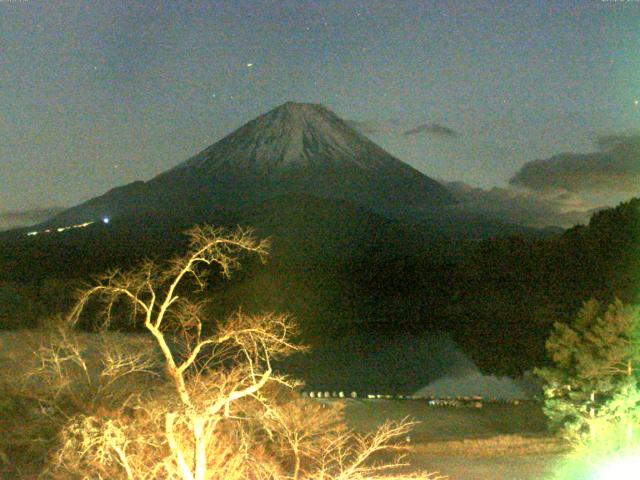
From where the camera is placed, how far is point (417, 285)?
149 ft

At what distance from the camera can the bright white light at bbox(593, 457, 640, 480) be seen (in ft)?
26.0

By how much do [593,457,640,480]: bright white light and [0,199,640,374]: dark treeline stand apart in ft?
44.6

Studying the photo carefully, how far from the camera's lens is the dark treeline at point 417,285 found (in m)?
27.8

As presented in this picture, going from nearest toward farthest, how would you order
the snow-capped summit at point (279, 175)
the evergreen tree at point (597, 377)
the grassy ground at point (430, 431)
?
the grassy ground at point (430, 431) → the evergreen tree at point (597, 377) → the snow-capped summit at point (279, 175)

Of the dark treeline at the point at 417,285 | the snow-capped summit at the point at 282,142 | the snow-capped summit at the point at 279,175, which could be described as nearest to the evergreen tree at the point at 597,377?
the dark treeline at the point at 417,285

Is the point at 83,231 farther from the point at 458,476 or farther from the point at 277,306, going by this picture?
the point at 458,476

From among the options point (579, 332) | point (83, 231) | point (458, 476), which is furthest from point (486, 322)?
point (83, 231)

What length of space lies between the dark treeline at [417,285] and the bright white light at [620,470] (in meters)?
13.6

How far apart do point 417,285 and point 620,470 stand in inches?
1469

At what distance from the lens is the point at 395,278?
47250 millimetres

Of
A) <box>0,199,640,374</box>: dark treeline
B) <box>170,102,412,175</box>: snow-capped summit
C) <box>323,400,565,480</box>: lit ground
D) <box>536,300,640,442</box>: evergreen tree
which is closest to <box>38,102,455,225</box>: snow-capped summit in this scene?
<box>170,102,412,175</box>: snow-capped summit

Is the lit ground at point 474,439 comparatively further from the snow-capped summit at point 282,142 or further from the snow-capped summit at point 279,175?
the snow-capped summit at point 282,142

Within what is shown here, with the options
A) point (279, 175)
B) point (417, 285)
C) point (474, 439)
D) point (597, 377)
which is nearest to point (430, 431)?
point (474, 439)

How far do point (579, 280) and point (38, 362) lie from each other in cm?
2824
